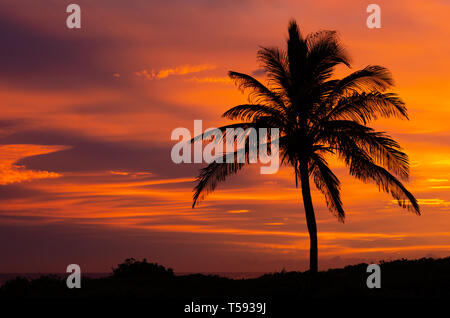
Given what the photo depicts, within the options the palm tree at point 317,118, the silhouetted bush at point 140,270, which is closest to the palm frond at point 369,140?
the palm tree at point 317,118

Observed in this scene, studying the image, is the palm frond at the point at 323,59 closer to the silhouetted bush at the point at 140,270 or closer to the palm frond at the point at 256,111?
the palm frond at the point at 256,111

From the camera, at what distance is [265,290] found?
23219 millimetres

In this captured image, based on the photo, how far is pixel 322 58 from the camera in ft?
74.7

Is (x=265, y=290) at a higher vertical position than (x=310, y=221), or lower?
lower

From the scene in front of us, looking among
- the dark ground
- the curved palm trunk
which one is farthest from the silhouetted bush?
the curved palm trunk

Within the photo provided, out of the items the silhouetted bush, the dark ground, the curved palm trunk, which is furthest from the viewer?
the silhouetted bush

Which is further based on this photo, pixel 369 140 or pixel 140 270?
pixel 140 270

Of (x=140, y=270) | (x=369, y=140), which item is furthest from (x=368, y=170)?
(x=140, y=270)

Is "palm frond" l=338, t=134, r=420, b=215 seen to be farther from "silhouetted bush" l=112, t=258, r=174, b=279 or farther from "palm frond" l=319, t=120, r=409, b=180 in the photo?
"silhouetted bush" l=112, t=258, r=174, b=279

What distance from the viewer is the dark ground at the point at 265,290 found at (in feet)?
67.4

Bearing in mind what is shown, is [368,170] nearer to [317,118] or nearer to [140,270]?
[317,118]

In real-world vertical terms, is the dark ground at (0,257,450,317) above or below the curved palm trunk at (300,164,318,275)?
below

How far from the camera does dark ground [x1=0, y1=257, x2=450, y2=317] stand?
20.5 metres
